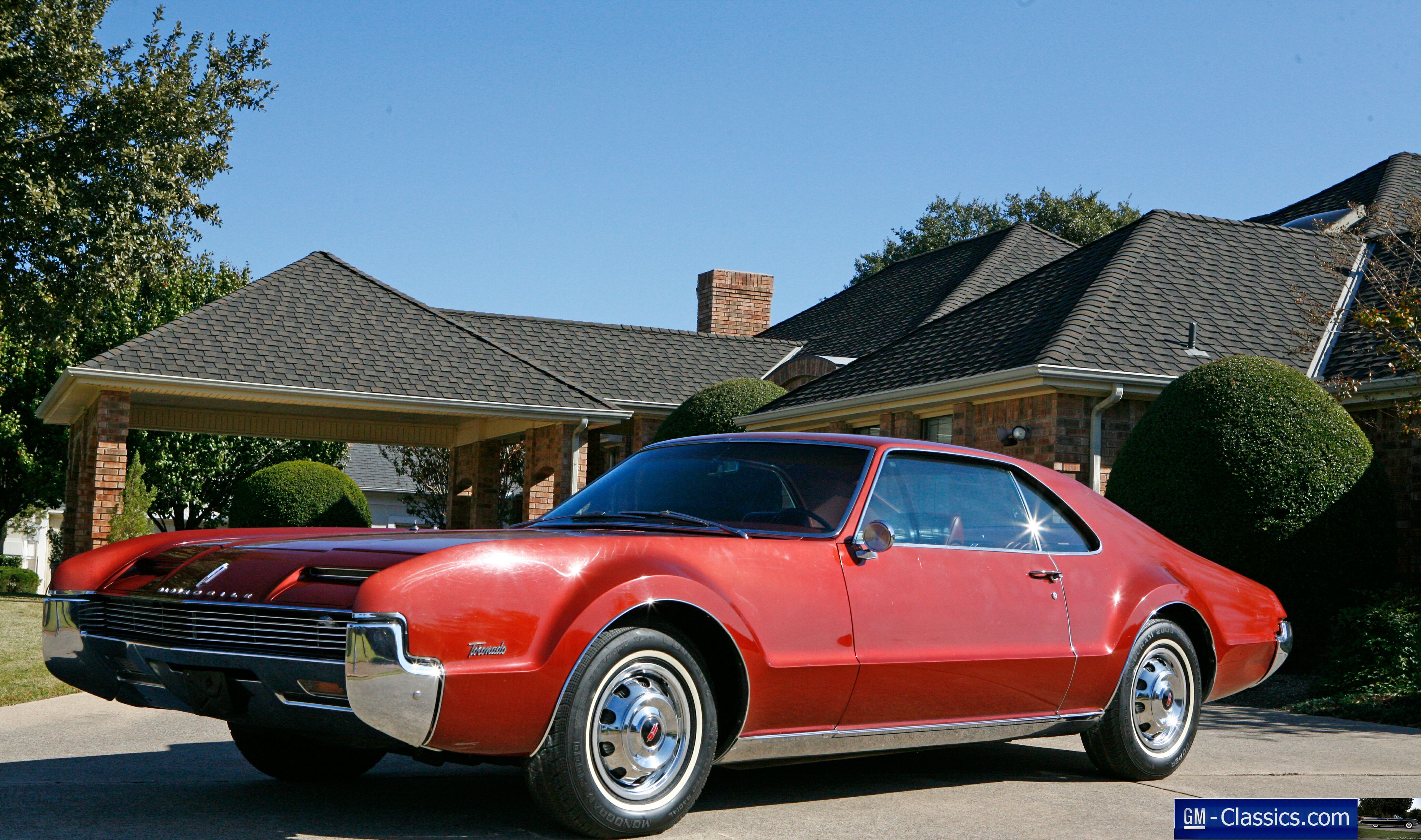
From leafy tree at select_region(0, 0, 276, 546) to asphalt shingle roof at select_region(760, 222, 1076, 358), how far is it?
37.0ft

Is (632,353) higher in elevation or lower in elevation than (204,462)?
higher

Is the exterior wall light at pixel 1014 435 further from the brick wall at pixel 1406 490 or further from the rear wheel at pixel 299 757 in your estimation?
the rear wheel at pixel 299 757

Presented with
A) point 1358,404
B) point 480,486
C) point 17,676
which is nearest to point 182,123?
point 480,486

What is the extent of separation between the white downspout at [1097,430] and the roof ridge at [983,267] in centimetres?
720

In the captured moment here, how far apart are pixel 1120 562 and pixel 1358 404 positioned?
29.0 ft

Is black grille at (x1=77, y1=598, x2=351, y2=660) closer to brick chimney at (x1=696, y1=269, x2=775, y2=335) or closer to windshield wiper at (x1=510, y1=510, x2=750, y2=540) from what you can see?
windshield wiper at (x1=510, y1=510, x2=750, y2=540)

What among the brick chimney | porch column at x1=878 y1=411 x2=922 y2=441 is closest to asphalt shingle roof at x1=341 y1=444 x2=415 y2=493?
the brick chimney

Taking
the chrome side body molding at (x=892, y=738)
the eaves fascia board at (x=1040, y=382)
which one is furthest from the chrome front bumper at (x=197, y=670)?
the eaves fascia board at (x=1040, y=382)

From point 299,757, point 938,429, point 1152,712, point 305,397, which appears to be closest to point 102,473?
point 305,397

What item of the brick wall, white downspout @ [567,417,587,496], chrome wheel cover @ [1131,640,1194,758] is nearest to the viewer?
chrome wheel cover @ [1131,640,1194,758]

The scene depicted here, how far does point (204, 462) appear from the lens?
36.2 meters

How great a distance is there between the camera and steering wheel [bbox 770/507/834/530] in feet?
17.0

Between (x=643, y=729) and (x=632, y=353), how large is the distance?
69.0ft

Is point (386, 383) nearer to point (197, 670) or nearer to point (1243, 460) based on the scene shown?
point (1243, 460)
